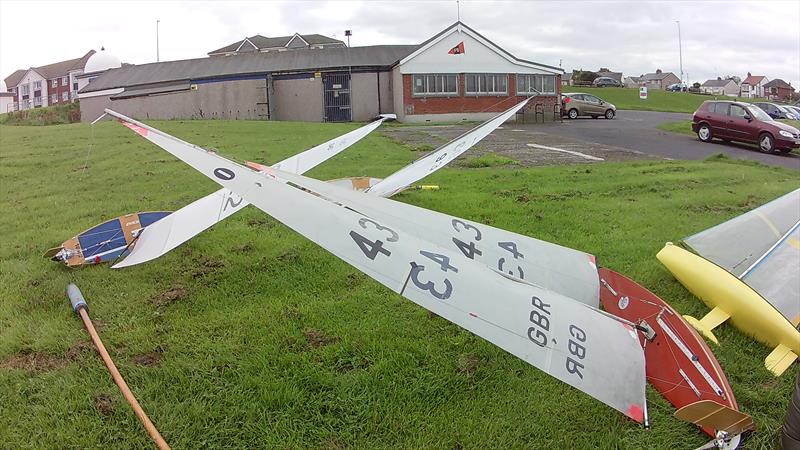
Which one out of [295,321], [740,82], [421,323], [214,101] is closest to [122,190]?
[295,321]

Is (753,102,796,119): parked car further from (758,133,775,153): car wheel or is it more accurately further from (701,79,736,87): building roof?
(701,79,736,87): building roof

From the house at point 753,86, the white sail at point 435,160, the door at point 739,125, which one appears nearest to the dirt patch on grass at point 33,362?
the white sail at point 435,160

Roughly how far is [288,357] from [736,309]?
349 cm

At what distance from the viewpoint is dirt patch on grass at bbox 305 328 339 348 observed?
157 inches

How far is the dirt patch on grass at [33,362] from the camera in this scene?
3.67m

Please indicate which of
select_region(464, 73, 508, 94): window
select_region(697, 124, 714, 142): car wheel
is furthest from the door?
select_region(464, 73, 508, 94): window

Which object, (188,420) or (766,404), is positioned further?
(766,404)

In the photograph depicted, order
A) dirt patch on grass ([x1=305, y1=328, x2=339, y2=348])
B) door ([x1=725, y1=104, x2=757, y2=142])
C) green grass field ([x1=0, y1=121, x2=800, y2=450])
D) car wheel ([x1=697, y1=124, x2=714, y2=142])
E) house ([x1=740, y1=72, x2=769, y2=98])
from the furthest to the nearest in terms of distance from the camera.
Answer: house ([x1=740, y1=72, x2=769, y2=98]) → car wheel ([x1=697, y1=124, x2=714, y2=142]) → door ([x1=725, y1=104, x2=757, y2=142]) → dirt patch on grass ([x1=305, y1=328, x2=339, y2=348]) → green grass field ([x1=0, y1=121, x2=800, y2=450])

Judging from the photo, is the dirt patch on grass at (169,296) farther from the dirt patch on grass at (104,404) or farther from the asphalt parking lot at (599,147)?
the asphalt parking lot at (599,147)

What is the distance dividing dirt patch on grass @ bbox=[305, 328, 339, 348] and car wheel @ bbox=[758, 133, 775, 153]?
2006 centimetres

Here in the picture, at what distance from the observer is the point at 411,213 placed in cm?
394

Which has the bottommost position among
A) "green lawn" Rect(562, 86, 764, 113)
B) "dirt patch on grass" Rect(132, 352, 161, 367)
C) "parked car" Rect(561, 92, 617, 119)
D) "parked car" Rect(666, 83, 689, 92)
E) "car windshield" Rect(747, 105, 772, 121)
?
"dirt patch on grass" Rect(132, 352, 161, 367)

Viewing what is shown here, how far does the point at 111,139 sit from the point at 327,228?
17.4 m

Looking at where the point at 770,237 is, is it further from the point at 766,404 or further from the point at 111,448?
the point at 111,448
